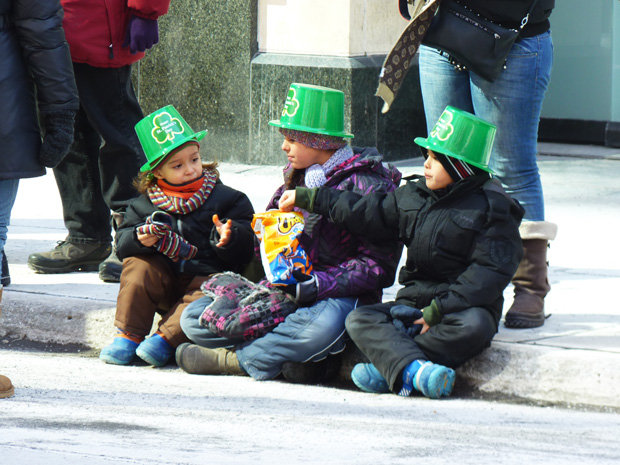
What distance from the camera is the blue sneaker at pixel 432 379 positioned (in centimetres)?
396

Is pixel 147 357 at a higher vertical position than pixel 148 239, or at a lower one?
lower

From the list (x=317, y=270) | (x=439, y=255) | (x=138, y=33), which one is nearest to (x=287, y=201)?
(x=317, y=270)

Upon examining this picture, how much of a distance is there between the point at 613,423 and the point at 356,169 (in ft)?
4.58

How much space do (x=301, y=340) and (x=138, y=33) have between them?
179 cm

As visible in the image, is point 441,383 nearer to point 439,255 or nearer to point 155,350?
point 439,255

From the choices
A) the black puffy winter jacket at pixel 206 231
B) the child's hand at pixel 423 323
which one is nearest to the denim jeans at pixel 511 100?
the child's hand at pixel 423 323

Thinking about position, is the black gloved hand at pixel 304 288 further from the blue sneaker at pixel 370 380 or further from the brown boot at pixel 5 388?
the brown boot at pixel 5 388

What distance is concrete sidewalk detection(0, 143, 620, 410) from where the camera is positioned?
4.06 m

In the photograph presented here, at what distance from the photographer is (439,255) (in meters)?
4.13

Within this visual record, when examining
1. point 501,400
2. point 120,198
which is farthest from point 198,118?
point 501,400

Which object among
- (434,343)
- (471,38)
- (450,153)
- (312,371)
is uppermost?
(471,38)

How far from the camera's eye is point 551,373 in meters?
4.07

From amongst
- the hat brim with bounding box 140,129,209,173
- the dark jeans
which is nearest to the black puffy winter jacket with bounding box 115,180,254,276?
the hat brim with bounding box 140,129,209,173

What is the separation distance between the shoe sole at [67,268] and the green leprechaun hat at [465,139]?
214 cm
